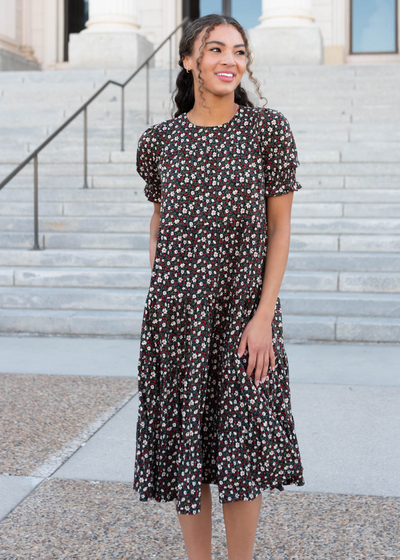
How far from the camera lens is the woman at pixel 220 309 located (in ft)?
7.30

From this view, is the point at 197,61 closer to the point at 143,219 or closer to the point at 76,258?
the point at 76,258

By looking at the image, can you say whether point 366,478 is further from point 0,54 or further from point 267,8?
point 0,54

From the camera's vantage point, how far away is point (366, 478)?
3.41 m

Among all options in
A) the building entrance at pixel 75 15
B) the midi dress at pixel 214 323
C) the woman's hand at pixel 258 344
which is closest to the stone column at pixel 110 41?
the building entrance at pixel 75 15

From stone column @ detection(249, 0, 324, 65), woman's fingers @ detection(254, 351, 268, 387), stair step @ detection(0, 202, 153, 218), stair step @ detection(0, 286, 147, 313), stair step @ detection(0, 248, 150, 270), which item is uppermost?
stone column @ detection(249, 0, 324, 65)

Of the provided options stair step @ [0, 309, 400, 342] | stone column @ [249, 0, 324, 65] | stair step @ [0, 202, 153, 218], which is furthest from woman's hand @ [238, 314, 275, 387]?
stone column @ [249, 0, 324, 65]

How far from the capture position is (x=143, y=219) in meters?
8.19

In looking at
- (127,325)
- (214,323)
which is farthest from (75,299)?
(214,323)

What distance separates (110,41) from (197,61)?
1299 centimetres

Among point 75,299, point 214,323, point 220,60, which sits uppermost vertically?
point 220,60

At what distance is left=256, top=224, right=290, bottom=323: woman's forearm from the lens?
7.33 ft

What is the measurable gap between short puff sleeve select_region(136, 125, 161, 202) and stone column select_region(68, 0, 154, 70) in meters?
12.6

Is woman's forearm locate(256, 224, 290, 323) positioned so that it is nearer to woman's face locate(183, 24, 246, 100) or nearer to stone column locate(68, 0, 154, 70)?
woman's face locate(183, 24, 246, 100)

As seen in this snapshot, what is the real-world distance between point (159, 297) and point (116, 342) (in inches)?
164
